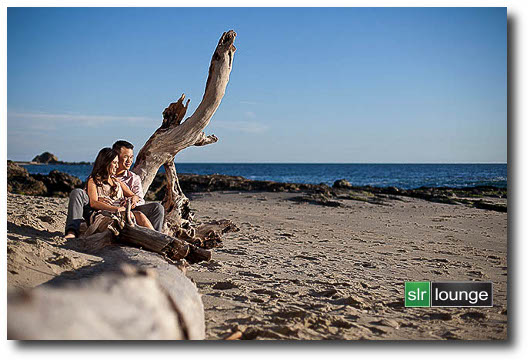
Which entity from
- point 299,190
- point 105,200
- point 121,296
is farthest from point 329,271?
point 299,190

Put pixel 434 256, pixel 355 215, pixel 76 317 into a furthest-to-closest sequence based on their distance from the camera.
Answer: pixel 355 215 → pixel 434 256 → pixel 76 317

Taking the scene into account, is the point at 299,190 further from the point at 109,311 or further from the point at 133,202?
the point at 109,311

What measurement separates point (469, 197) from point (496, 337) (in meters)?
10.2

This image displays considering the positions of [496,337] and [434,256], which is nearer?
[496,337]

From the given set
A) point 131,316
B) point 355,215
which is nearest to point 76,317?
point 131,316

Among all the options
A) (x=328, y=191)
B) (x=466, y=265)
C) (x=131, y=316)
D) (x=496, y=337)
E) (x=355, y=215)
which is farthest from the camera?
(x=328, y=191)

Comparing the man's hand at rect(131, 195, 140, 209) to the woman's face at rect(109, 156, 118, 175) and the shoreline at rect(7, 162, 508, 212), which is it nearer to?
the woman's face at rect(109, 156, 118, 175)

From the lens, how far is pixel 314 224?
9117 millimetres

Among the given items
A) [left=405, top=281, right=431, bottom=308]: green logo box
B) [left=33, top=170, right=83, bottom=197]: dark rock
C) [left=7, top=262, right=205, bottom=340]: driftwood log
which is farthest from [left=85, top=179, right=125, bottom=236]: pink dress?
[left=33, top=170, right=83, bottom=197]: dark rock

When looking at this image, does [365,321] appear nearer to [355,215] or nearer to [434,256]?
[434,256]

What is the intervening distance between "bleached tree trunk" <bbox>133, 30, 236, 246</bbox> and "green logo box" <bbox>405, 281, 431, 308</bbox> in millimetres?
2665

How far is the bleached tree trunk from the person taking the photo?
5.66 meters

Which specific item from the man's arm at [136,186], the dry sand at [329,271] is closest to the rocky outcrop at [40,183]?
the dry sand at [329,271]
